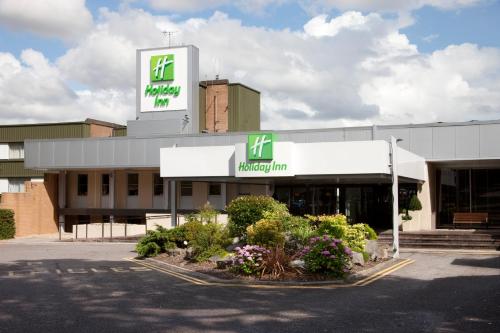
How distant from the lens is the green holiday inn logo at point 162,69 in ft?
140

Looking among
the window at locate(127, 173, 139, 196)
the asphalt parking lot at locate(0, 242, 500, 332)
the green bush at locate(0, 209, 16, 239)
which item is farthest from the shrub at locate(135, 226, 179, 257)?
the window at locate(127, 173, 139, 196)

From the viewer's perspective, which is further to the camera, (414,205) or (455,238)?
(414,205)

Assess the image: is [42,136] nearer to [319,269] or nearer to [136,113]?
[136,113]

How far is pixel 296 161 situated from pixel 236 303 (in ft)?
48.5

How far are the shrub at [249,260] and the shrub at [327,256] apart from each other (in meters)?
1.18

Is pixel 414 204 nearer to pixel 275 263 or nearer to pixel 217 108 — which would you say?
pixel 275 263

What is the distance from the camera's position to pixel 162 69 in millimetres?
42594

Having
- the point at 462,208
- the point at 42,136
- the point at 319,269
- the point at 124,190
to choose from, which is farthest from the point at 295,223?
the point at 42,136

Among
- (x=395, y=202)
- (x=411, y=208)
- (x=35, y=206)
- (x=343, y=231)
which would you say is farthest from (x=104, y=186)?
(x=343, y=231)

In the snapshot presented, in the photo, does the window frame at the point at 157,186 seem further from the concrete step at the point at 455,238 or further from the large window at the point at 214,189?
the concrete step at the point at 455,238

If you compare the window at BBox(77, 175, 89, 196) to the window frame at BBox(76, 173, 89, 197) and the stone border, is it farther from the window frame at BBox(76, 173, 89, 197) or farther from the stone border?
the stone border

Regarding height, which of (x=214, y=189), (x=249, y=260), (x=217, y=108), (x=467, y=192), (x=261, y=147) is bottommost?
(x=249, y=260)

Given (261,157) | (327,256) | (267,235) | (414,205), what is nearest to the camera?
(327,256)

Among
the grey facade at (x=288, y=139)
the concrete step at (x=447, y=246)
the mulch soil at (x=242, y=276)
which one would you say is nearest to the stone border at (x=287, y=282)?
the mulch soil at (x=242, y=276)
